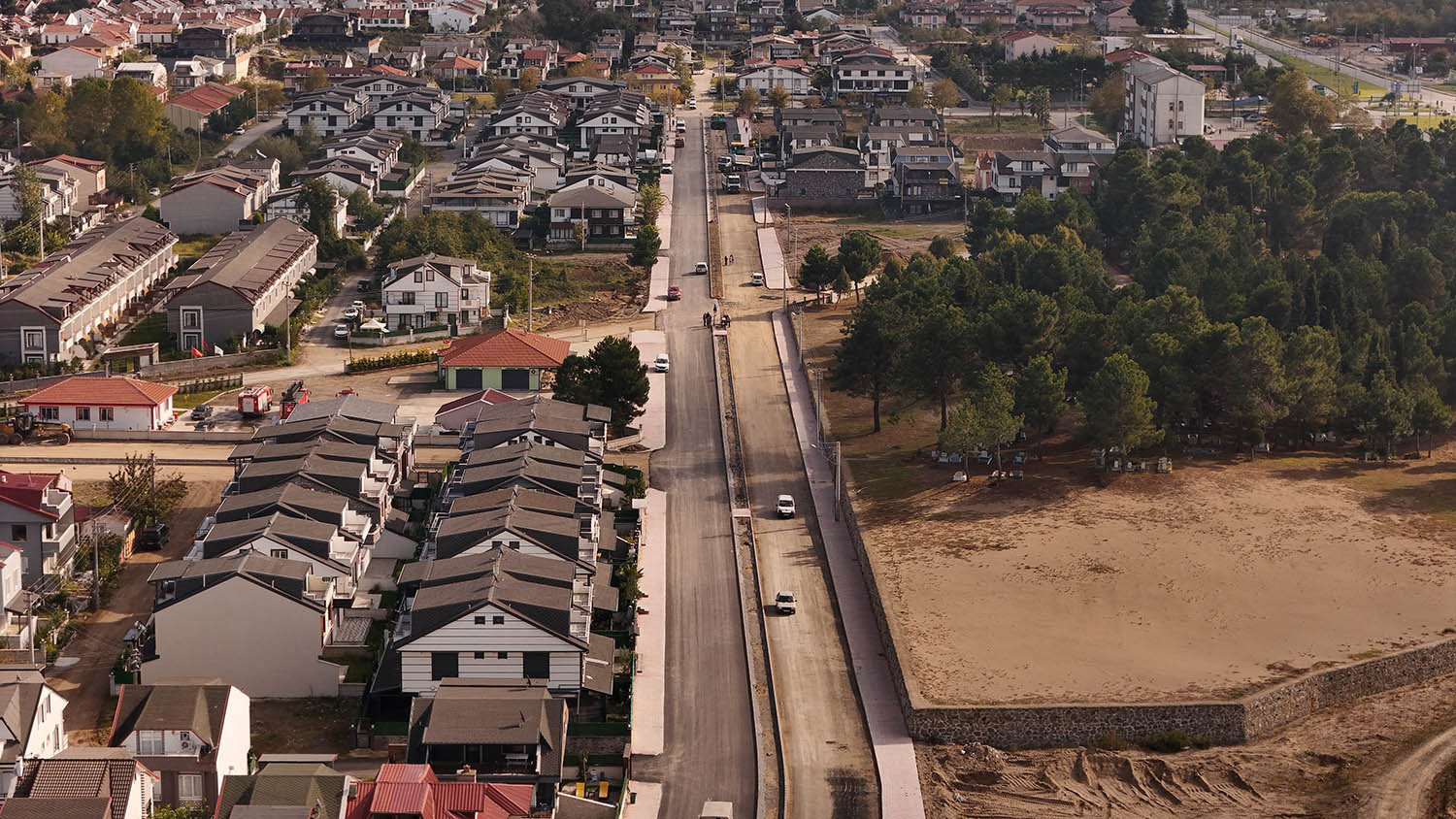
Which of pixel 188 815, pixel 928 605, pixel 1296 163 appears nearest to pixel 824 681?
pixel 928 605

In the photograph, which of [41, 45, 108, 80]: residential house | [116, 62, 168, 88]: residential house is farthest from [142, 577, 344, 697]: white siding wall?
[41, 45, 108, 80]: residential house

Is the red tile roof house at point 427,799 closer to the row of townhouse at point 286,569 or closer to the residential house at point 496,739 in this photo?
the residential house at point 496,739

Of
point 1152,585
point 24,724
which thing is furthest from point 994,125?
point 24,724

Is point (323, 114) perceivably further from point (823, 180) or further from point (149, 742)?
point (149, 742)

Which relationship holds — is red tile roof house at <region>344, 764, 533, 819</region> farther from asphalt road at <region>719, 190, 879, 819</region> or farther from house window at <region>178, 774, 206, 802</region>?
asphalt road at <region>719, 190, 879, 819</region>

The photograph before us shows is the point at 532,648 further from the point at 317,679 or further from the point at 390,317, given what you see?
the point at 390,317

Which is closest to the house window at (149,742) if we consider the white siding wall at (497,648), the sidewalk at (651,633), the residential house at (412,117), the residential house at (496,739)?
the residential house at (496,739)
